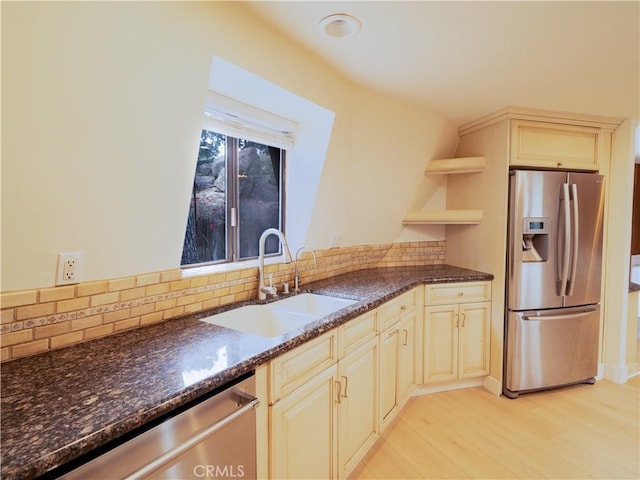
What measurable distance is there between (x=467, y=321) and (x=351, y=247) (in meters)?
1.13

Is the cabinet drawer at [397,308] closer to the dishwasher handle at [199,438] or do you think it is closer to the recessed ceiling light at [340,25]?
the dishwasher handle at [199,438]

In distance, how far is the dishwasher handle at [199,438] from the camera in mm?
766

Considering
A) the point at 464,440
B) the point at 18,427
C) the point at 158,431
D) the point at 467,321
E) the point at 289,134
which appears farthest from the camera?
the point at 467,321

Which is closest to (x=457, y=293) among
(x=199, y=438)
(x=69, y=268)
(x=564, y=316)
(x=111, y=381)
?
(x=564, y=316)

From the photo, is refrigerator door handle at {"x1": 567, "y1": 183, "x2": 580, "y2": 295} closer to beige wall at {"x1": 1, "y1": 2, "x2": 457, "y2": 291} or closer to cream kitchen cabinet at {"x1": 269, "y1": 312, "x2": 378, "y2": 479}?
cream kitchen cabinet at {"x1": 269, "y1": 312, "x2": 378, "y2": 479}

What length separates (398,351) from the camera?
2156 mm

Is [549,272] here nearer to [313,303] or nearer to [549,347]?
[549,347]

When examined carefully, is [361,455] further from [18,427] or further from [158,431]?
[18,427]

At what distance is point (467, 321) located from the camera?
2588 mm

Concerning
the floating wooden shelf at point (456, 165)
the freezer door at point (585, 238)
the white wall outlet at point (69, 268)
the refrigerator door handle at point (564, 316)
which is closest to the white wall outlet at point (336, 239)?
the floating wooden shelf at point (456, 165)

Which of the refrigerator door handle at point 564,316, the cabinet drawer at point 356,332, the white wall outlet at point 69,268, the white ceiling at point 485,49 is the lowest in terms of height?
the refrigerator door handle at point 564,316

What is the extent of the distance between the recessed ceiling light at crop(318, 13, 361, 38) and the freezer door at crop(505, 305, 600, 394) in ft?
7.66

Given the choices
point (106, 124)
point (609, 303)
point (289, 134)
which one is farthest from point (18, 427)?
point (609, 303)

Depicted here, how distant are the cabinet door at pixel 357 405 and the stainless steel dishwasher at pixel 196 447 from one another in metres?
0.59
